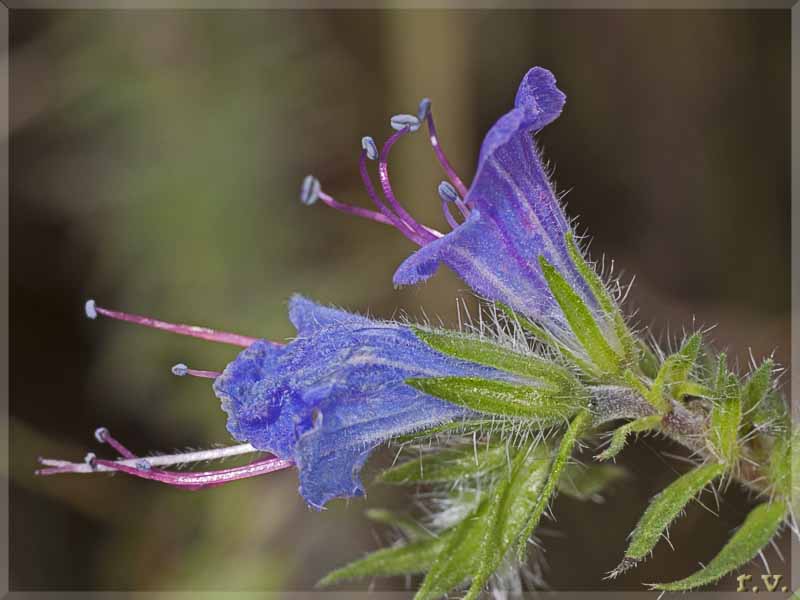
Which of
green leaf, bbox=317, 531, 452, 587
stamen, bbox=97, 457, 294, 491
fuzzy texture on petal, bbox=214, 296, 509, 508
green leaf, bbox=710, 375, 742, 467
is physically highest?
fuzzy texture on petal, bbox=214, 296, 509, 508

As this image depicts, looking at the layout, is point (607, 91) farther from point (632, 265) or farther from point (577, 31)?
point (632, 265)

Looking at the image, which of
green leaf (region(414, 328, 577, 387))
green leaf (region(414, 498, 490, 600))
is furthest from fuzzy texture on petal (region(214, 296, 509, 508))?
green leaf (region(414, 498, 490, 600))

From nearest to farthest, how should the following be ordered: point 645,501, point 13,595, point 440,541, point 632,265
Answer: point 440,541
point 645,501
point 13,595
point 632,265

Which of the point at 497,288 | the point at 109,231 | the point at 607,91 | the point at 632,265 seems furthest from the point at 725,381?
the point at 109,231

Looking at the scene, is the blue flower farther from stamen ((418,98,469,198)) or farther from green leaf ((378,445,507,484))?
green leaf ((378,445,507,484))

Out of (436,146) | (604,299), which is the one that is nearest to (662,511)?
(604,299)

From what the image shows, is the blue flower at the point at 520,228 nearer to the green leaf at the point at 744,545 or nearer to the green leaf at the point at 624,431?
the green leaf at the point at 624,431

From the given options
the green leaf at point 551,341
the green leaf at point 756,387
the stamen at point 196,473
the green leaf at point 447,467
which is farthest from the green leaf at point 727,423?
the stamen at point 196,473
